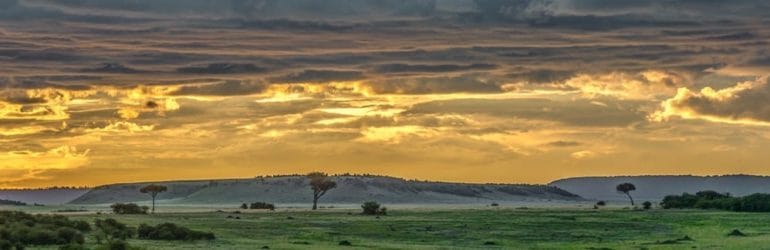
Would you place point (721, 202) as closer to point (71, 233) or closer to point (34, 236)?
point (71, 233)

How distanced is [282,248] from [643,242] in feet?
76.7

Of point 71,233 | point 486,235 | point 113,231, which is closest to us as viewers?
point 71,233

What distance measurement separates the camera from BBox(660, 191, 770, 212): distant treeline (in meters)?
150

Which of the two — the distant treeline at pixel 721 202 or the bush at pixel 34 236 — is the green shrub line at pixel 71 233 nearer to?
the bush at pixel 34 236

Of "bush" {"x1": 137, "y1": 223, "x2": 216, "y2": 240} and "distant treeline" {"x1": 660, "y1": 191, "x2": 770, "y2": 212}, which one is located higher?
"distant treeline" {"x1": 660, "y1": 191, "x2": 770, "y2": 212}

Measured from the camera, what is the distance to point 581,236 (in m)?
81.9

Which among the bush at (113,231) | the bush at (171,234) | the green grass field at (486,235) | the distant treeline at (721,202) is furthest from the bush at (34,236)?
the distant treeline at (721,202)

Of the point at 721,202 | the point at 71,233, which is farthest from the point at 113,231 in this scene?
the point at 721,202

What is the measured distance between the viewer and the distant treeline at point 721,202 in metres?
150

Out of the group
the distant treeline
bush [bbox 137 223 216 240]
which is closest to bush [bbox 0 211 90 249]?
bush [bbox 137 223 216 240]

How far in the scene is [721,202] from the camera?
163m

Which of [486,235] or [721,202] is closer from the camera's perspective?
[486,235]

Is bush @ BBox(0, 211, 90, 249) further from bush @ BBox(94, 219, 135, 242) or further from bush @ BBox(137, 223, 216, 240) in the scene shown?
bush @ BBox(137, 223, 216, 240)

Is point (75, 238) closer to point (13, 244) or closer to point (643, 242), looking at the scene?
point (13, 244)
